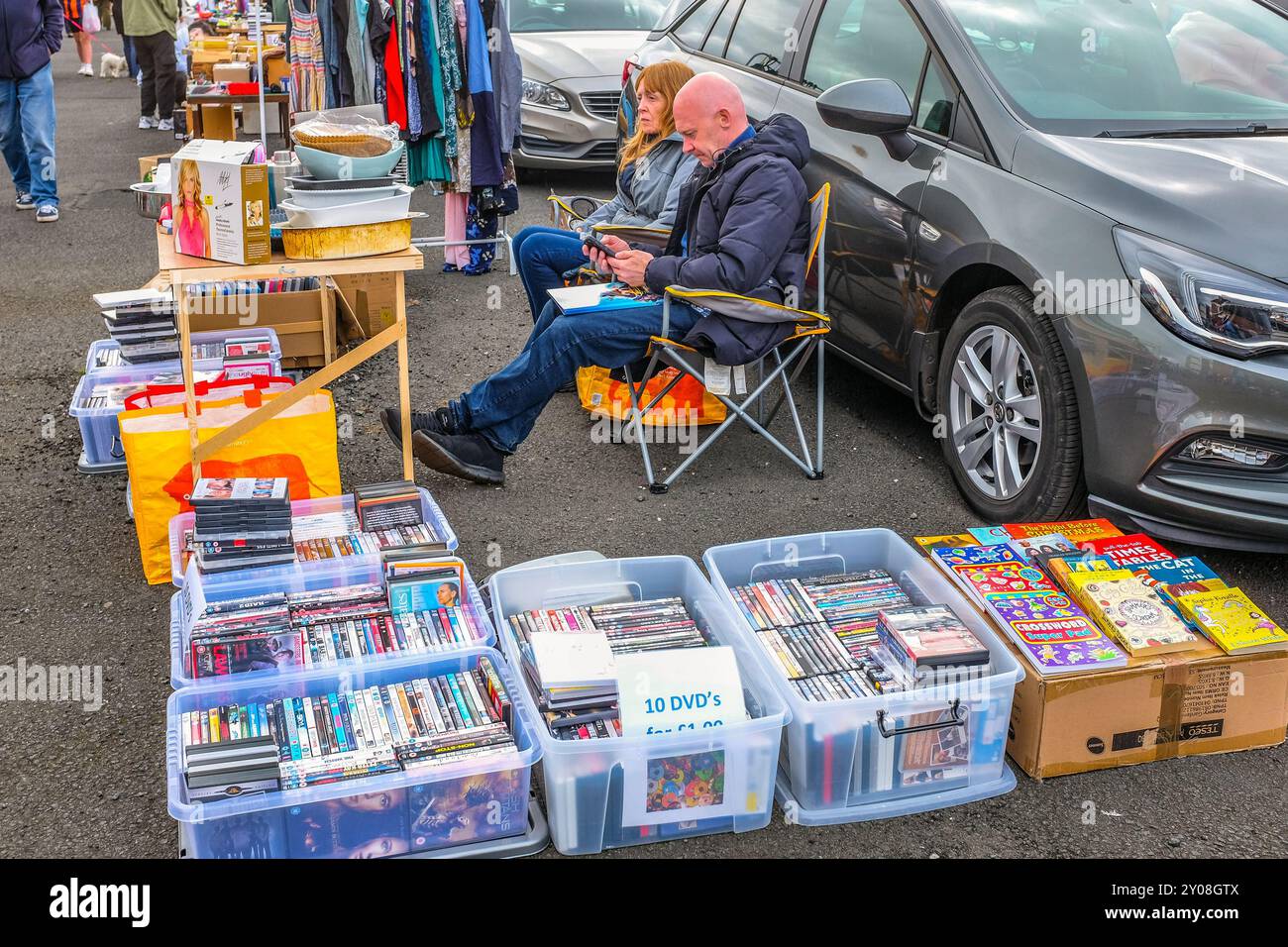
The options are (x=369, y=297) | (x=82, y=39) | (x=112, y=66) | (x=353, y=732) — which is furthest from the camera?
(x=82, y=39)

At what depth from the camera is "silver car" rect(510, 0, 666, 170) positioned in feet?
29.4

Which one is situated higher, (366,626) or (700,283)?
(700,283)

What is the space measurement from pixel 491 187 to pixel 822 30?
7.93 ft

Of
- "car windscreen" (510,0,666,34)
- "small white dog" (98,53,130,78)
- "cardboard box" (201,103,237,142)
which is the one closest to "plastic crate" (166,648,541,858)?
"cardboard box" (201,103,237,142)

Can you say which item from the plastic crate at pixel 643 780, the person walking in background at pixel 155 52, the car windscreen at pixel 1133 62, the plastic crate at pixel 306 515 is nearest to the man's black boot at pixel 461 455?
the plastic crate at pixel 306 515

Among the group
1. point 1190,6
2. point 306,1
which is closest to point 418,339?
point 306,1

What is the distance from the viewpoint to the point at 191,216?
12.5 feet

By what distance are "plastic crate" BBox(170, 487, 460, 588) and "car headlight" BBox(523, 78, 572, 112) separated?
5536 mm

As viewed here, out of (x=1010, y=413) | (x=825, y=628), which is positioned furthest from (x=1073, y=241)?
(x=825, y=628)

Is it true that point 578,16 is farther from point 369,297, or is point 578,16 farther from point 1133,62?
point 1133,62

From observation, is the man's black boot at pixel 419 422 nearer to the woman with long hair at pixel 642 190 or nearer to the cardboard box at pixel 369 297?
the woman with long hair at pixel 642 190

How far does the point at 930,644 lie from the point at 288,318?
367cm

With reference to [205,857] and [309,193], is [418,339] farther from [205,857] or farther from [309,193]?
[205,857]

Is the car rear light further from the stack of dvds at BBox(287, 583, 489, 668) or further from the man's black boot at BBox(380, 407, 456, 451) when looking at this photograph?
the man's black boot at BBox(380, 407, 456, 451)
